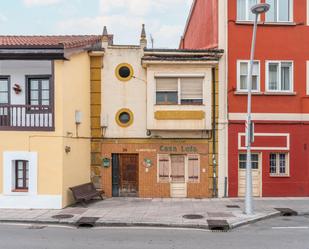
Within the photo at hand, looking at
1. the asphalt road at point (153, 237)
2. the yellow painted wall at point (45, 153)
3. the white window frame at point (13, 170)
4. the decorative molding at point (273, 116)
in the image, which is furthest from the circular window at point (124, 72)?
the asphalt road at point (153, 237)

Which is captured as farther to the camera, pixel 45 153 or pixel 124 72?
pixel 124 72

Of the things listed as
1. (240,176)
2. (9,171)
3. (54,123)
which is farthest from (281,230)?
(9,171)

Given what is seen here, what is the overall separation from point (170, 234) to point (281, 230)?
11.0 ft

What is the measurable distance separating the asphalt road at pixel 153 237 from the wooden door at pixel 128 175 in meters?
6.01

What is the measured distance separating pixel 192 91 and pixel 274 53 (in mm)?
4182

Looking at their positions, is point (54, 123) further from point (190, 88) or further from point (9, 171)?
point (190, 88)

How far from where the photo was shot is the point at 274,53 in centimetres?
1762

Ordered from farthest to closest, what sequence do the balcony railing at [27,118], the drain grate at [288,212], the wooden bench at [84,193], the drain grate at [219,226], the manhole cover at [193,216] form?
the wooden bench at [84,193], the balcony railing at [27,118], the drain grate at [288,212], the manhole cover at [193,216], the drain grate at [219,226]

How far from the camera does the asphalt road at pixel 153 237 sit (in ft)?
31.5

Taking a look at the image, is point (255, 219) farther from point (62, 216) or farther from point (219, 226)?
point (62, 216)

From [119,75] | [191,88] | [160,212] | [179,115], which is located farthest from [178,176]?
[119,75]

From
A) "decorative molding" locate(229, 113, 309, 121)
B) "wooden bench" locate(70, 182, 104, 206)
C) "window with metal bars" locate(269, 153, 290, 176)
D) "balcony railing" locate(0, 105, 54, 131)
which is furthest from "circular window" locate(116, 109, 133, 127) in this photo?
"window with metal bars" locate(269, 153, 290, 176)

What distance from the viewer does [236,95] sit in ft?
57.7

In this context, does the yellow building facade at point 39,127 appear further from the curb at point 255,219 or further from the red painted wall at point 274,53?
the red painted wall at point 274,53
